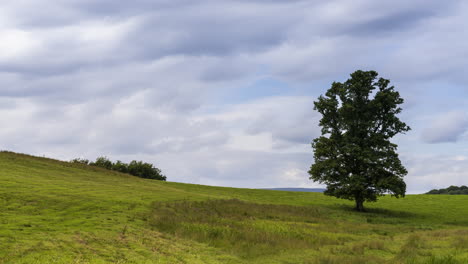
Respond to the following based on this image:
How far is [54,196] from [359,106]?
132ft

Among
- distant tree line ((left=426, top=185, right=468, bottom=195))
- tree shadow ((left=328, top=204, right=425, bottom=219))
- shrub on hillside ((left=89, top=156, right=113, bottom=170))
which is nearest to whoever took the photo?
tree shadow ((left=328, top=204, right=425, bottom=219))

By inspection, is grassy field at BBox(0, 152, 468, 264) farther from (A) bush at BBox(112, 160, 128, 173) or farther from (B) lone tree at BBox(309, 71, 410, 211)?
(A) bush at BBox(112, 160, 128, 173)

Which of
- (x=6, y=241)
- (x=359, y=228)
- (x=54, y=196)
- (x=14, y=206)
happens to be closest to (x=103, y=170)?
(x=54, y=196)

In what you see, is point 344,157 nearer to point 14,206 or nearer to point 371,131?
point 371,131

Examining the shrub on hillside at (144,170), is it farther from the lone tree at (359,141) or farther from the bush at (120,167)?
the lone tree at (359,141)

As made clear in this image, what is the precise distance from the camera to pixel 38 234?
66.7ft

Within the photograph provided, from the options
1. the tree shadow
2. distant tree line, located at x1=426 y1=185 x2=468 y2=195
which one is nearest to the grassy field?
the tree shadow

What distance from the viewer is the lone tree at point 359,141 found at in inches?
2090

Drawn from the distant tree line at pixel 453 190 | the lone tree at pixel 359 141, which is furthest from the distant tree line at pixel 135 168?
the distant tree line at pixel 453 190

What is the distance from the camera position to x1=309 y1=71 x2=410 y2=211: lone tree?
174 feet

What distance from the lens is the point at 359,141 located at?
5500 cm

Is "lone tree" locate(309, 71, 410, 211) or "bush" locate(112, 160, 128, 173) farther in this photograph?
"bush" locate(112, 160, 128, 173)

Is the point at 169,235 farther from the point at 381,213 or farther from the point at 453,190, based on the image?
the point at 453,190

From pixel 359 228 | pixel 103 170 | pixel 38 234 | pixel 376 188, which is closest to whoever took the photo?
pixel 38 234
